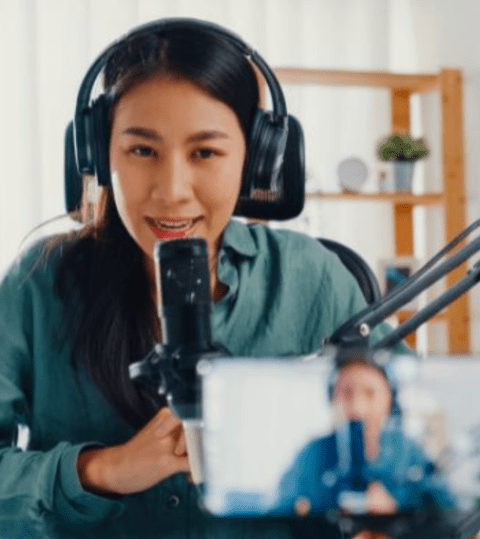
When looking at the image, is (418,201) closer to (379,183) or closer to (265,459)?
(379,183)

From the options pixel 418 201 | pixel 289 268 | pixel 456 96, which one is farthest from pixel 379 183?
pixel 289 268

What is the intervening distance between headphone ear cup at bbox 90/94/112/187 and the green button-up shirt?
0.17 metres

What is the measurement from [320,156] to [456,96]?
20.7 inches

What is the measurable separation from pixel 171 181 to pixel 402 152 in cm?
294

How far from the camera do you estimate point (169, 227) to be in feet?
3.20

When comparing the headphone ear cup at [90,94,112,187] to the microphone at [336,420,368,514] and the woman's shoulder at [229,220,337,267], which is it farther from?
the microphone at [336,420,368,514]

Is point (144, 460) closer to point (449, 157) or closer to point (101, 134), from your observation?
point (101, 134)

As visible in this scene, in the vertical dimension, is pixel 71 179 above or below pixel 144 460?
above

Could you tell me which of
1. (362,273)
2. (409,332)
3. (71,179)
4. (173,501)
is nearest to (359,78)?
(362,273)

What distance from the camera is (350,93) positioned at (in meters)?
4.04

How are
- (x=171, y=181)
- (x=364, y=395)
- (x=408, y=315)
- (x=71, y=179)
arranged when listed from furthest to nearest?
(x=408, y=315) → (x=71, y=179) → (x=171, y=181) → (x=364, y=395)

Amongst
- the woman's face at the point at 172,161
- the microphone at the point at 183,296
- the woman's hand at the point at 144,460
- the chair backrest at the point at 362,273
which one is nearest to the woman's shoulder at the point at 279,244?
the chair backrest at the point at 362,273

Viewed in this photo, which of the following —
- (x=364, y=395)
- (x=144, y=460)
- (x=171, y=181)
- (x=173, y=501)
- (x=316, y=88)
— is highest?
(x=316, y=88)

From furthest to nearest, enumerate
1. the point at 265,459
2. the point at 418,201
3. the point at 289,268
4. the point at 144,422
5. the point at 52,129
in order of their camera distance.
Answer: the point at 418,201 < the point at 52,129 < the point at 289,268 < the point at 144,422 < the point at 265,459
